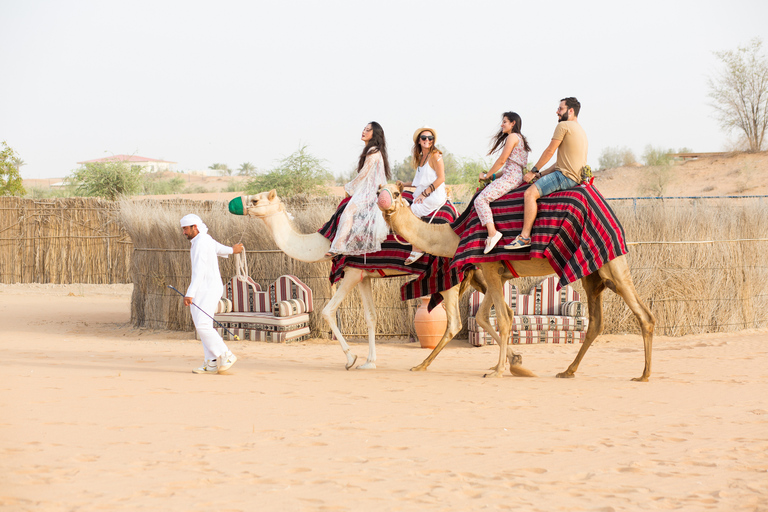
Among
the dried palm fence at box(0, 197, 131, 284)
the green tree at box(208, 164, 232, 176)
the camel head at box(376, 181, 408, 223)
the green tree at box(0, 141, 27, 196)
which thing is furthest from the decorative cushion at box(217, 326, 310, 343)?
the green tree at box(208, 164, 232, 176)

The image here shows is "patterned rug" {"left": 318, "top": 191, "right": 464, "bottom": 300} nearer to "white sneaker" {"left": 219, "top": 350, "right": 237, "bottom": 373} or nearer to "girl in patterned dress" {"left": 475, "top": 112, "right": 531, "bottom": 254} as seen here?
"girl in patterned dress" {"left": 475, "top": 112, "right": 531, "bottom": 254}

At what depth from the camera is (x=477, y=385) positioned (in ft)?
23.5

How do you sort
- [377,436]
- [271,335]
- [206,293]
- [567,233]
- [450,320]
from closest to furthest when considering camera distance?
[377,436]
[567,233]
[206,293]
[450,320]
[271,335]

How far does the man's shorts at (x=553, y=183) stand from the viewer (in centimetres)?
712

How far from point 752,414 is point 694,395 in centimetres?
79

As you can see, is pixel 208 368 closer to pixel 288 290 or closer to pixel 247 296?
pixel 288 290

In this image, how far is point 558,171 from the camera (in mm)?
7176

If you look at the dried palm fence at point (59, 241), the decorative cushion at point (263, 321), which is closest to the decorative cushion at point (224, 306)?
the decorative cushion at point (263, 321)

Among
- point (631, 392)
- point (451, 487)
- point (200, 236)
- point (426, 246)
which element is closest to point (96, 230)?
point (200, 236)

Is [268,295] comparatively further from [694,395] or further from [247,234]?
[694,395]

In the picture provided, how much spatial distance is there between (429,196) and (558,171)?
1444mm

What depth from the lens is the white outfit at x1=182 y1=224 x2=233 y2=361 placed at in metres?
7.73

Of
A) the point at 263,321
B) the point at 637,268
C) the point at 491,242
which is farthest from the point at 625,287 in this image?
the point at 263,321

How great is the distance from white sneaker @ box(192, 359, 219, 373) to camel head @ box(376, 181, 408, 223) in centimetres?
243
